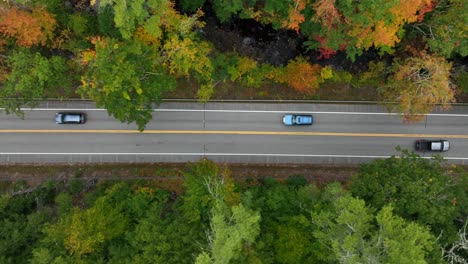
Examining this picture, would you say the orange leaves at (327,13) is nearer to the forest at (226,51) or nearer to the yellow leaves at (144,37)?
the forest at (226,51)

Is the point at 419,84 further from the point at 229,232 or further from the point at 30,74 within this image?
the point at 30,74

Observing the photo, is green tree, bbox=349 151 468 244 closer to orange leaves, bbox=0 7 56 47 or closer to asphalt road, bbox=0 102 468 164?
asphalt road, bbox=0 102 468 164

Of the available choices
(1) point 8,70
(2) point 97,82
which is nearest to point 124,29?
(2) point 97,82

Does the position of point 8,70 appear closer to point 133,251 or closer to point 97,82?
point 97,82

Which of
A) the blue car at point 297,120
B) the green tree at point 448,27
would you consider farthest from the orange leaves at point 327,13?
the blue car at point 297,120

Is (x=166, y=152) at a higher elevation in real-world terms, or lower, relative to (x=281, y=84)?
lower

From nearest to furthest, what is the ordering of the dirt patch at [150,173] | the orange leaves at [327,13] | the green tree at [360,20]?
the green tree at [360,20], the orange leaves at [327,13], the dirt patch at [150,173]

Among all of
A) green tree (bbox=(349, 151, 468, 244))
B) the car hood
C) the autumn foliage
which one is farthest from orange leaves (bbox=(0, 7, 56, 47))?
the autumn foliage

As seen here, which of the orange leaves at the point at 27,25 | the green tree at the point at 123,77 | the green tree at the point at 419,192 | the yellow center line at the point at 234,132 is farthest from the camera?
the yellow center line at the point at 234,132
